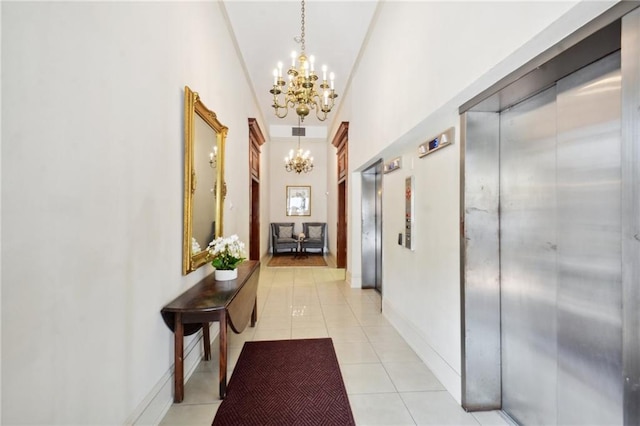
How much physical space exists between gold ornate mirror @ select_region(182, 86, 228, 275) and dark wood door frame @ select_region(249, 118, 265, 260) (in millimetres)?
2414

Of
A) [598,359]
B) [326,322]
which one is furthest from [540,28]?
[326,322]

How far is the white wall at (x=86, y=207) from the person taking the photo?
909mm

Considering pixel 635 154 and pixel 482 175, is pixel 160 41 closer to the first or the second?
pixel 482 175

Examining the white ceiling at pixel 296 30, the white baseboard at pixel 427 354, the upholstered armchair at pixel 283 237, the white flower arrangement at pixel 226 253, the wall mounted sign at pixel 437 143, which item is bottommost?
the white baseboard at pixel 427 354

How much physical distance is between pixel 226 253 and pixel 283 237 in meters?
6.41

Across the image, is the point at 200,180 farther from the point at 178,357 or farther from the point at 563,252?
the point at 563,252

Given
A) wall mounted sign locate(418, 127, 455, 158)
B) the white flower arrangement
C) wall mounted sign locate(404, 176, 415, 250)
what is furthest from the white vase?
wall mounted sign locate(418, 127, 455, 158)

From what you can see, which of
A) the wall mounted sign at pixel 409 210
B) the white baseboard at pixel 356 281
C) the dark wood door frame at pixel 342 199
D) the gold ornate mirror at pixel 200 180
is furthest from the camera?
the dark wood door frame at pixel 342 199

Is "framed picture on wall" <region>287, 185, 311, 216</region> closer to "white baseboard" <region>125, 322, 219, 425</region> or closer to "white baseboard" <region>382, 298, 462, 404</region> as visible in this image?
"white baseboard" <region>382, 298, 462, 404</region>

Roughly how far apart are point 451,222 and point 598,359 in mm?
1048

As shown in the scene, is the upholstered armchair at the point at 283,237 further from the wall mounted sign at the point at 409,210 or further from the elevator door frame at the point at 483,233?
the elevator door frame at the point at 483,233

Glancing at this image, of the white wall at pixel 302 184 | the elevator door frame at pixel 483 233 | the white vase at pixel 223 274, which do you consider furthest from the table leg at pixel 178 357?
the white wall at pixel 302 184

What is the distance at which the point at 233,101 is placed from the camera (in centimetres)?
398

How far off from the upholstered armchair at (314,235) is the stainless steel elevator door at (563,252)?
23.0 feet
